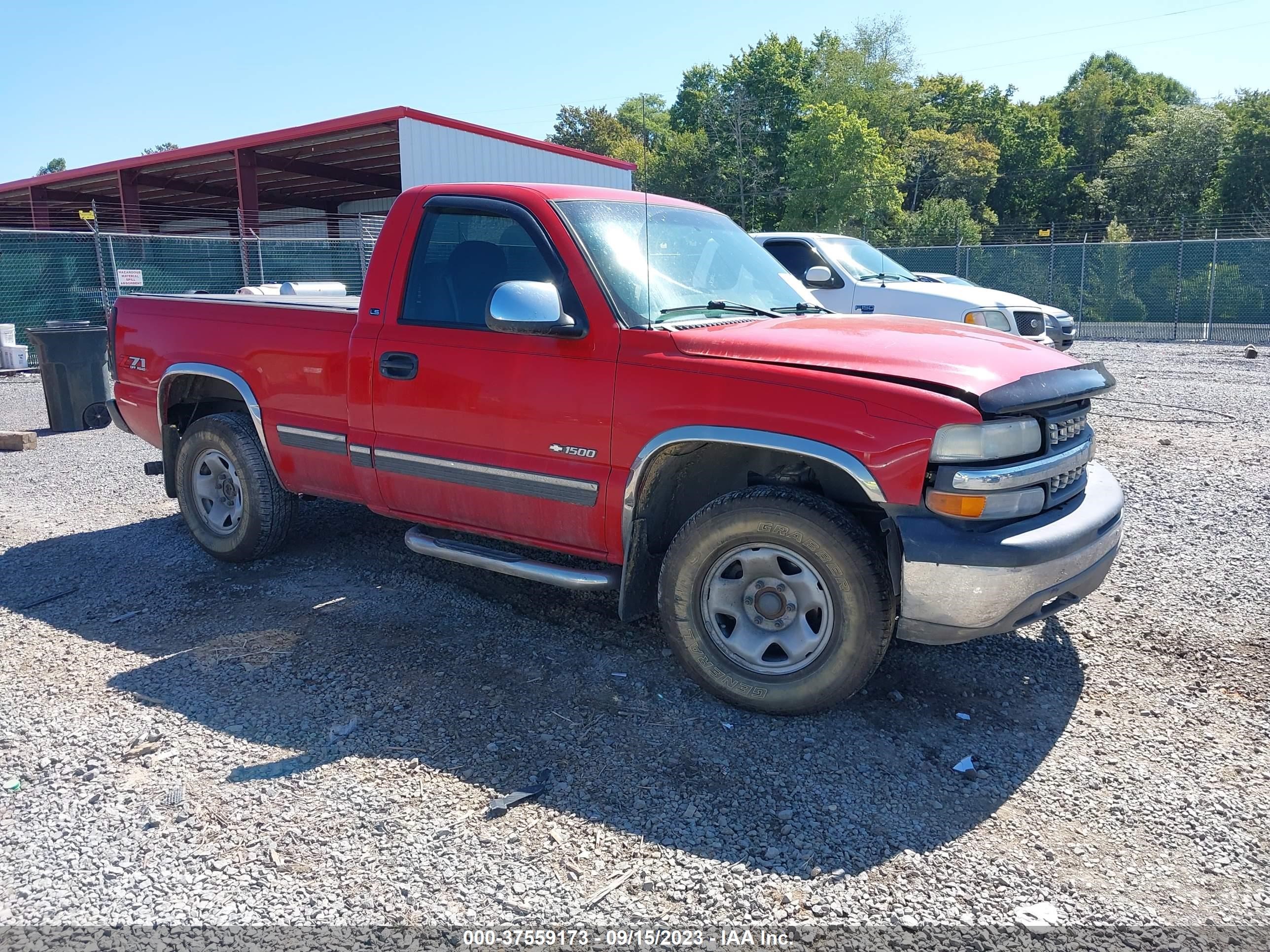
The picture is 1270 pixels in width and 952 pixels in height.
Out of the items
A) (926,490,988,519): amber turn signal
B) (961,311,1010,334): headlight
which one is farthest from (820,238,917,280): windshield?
(926,490,988,519): amber turn signal

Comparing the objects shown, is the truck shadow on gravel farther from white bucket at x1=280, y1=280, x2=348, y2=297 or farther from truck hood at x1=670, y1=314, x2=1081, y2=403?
white bucket at x1=280, y1=280, x2=348, y2=297

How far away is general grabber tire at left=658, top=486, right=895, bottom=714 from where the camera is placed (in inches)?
136

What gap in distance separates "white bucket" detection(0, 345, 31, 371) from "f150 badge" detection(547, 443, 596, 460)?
53.6ft

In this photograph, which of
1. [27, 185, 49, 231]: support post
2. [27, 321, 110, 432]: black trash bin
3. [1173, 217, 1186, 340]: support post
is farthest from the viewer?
[27, 185, 49, 231]: support post

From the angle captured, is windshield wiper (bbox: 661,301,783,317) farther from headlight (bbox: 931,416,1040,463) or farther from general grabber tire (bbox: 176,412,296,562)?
general grabber tire (bbox: 176,412,296,562)

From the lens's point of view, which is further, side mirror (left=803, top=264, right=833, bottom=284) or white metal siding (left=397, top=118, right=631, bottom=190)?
white metal siding (left=397, top=118, right=631, bottom=190)

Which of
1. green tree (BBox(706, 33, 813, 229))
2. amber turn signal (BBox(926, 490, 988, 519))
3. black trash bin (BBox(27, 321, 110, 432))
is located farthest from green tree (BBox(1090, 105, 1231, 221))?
amber turn signal (BBox(926, 490, 988, 519))

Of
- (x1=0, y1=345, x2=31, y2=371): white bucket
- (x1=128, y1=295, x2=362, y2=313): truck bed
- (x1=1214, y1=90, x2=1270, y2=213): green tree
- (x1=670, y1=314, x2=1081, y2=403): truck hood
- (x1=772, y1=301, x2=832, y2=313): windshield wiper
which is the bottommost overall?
(x1=0, y1=345, x2=31, y2=371): white bucket

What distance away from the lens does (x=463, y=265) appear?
452 cm

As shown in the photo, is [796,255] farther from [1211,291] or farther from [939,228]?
[939,228]

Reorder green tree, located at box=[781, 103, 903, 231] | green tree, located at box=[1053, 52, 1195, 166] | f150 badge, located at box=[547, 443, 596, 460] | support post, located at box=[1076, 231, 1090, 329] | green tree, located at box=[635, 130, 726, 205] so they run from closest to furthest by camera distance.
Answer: f150 badge, located at box=[547, 443, 596, 460] < green tree, located at box=[635, 130, 726, 205] < support post, located at box=[1076, 231, 1090, 329] < green tree, located at box=[781, 103, 903, 231] < green tree, located at box=[1053, 52, 1195, 166]

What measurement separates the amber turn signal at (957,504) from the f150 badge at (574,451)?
4.57 ft

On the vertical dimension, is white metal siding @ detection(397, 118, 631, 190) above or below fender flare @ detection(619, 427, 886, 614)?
above

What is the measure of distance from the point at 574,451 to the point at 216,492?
9.14ft
